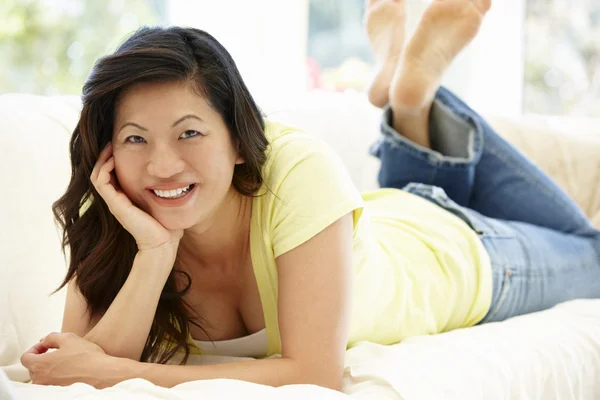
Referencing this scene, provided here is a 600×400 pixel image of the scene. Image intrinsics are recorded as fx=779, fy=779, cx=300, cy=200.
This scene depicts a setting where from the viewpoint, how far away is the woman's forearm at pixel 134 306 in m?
1.32

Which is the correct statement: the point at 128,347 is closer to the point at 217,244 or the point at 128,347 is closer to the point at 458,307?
the point at 217,244

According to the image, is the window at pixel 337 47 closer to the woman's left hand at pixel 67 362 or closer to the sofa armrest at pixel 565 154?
the sofa armrest at pixel 565 154

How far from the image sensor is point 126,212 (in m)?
1.29

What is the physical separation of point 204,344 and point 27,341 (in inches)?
13.7

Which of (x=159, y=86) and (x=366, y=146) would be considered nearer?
(x=159, y=86)

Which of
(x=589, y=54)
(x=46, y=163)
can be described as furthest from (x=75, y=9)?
(x=589, y=54)

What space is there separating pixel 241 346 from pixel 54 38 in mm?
2596

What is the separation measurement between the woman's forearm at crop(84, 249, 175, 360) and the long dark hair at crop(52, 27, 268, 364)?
84 mm

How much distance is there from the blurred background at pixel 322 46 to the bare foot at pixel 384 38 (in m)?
1.30

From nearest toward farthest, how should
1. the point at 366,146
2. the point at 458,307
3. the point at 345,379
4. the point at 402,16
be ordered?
1. the point at 345,379
2. the point at 458,307
3. the point at 402,16
4. the point at 366,146

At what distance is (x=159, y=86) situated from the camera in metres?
1.20

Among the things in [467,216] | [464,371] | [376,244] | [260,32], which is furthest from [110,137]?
[260,32]

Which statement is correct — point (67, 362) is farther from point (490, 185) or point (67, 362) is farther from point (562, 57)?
point (562, 57)

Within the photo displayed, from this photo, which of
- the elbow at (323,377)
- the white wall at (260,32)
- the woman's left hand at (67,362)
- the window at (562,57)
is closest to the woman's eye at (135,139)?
the woman's left hand at (67,362)
